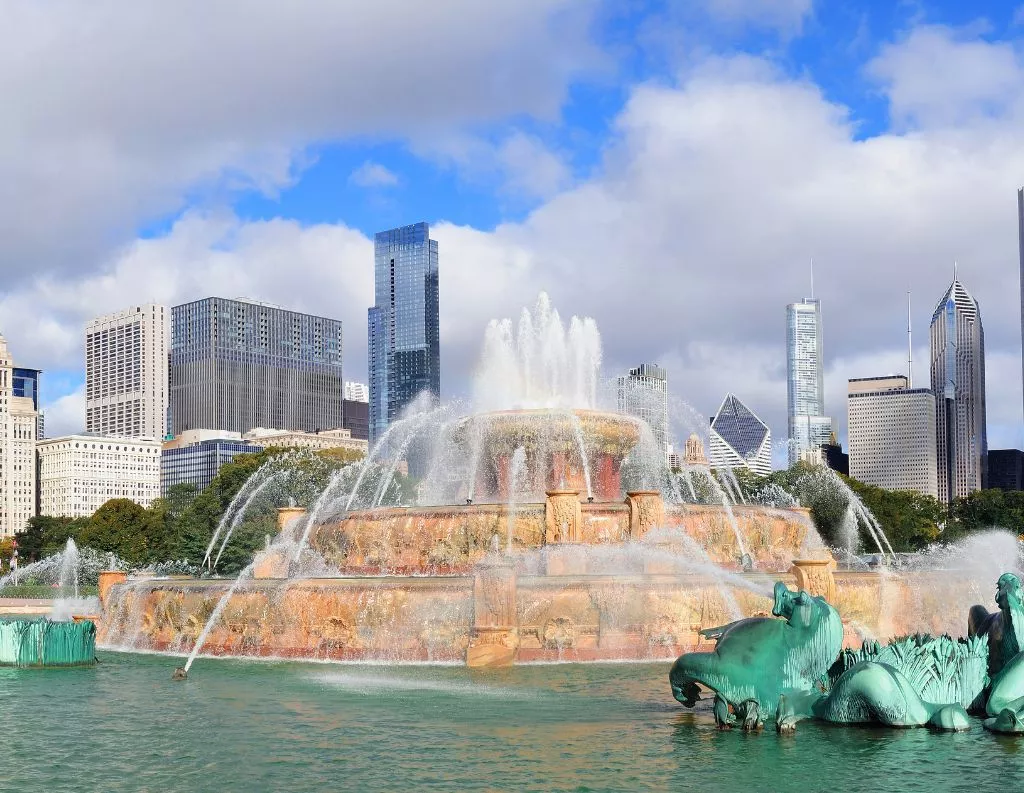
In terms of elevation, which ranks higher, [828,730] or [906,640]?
[906,640]

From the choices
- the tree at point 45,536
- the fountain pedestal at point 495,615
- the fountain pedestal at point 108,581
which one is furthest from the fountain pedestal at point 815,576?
the tree at point 45,536

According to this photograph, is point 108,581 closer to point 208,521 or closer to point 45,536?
point 208,521

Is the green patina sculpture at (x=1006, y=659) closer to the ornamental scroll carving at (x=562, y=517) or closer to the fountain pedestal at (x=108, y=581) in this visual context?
the ornamental scroll carving at (x=562, y=517)

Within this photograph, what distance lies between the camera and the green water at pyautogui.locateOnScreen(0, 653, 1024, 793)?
44.8ft

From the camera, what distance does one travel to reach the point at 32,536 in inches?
4911

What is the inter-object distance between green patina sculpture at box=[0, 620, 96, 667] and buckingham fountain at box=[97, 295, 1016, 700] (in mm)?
2204

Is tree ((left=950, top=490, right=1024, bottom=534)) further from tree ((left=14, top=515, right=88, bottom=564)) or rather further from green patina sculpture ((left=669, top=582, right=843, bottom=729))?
green patina sculpture ((left=669, top=582, right=843, bottom=729))

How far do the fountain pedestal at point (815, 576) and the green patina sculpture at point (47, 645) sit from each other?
46.9ft

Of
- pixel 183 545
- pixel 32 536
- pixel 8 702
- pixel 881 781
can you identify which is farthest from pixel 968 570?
pixel 32 536

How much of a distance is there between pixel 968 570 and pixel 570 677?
13.8 metres

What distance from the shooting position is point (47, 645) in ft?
85.2

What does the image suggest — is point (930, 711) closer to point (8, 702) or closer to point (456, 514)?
point (8, 702)

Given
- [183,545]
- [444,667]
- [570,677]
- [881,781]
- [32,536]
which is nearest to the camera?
[881,781]

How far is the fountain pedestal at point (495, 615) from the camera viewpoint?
24.8 meters
